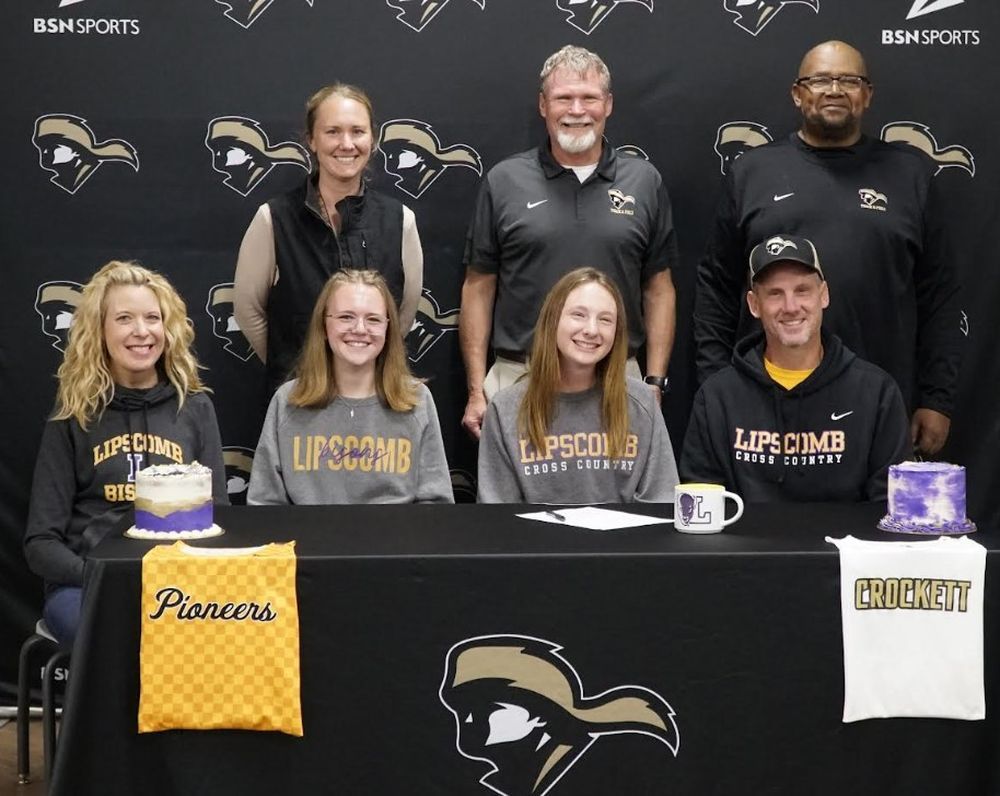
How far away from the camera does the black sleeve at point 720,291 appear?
3.93m

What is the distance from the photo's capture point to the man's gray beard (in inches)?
151

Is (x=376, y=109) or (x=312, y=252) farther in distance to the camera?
(x=376, y=109)

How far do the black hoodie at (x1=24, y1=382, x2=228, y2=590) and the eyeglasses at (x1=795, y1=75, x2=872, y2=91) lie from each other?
6.29 ft

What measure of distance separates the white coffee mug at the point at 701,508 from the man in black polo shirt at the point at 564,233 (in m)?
1.36

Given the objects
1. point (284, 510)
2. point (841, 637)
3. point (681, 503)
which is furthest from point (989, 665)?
point (284, 510)

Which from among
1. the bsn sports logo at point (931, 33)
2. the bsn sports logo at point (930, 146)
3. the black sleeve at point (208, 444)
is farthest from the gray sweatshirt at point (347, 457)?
the bsn sports logo at point (931, 33)

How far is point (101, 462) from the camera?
3184 mm

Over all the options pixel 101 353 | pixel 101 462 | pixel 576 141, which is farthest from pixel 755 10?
pixel 101 462

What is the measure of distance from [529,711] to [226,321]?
2146mm

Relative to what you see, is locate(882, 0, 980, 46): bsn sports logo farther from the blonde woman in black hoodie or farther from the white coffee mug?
the blonde woman in black hoodie

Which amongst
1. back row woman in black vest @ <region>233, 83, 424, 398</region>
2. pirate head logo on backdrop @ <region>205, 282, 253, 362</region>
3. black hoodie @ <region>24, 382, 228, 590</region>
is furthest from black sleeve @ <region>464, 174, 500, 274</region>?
black hoodie @ <region>24, 382, 228, 590</region>

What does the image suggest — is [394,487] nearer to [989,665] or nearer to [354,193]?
[354,193]

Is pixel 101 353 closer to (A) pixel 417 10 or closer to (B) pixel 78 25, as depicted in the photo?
(B) pixel 78 25

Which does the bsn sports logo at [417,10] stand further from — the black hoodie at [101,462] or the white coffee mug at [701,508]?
the white coffee mug at [701,508]
